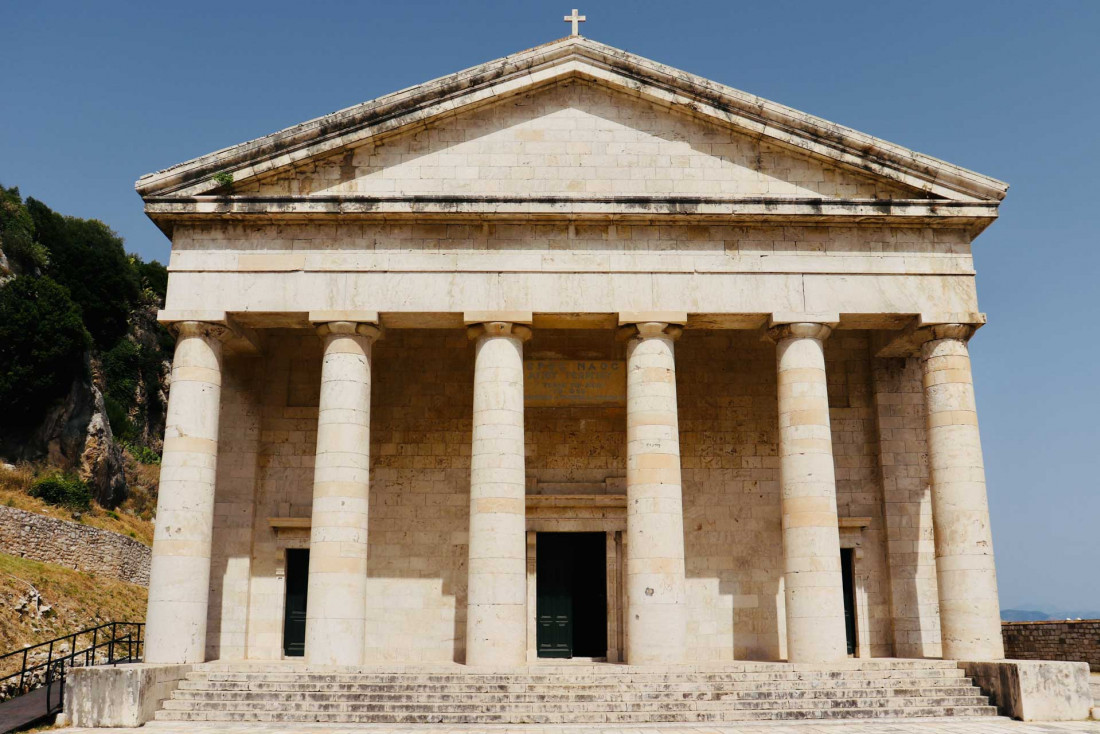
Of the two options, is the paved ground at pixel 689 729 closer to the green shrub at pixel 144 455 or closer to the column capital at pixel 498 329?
the column capital at pixel 498 329

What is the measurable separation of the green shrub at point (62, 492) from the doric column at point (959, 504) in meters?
39.0

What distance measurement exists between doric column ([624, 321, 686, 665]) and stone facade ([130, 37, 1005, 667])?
0.18 feet

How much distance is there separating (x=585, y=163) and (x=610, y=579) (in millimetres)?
9888

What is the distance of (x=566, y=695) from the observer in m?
16.6

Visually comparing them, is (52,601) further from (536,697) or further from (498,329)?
(536,697)

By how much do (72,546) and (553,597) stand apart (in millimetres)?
24334

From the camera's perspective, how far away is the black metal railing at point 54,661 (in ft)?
59.3

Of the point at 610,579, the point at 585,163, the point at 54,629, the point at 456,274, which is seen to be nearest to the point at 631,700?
the point at 610,579

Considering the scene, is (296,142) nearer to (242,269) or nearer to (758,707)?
(242,269)

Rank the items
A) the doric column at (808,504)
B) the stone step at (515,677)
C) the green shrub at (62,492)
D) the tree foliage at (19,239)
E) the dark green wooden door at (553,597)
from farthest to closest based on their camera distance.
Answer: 1. the tree foliage at (19,239)
2. the green shrub at (62,492)
3. the dark green wooden door at (553,597)
4. the doric column at (808,504)
5. the stone step at (515,677)

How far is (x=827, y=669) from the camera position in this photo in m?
18.0

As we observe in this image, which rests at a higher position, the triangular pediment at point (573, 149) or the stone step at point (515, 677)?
the triangular pediment at point (573, 149)

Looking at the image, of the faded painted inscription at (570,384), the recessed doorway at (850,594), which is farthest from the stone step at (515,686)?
the faded painted inscription at (570,384)

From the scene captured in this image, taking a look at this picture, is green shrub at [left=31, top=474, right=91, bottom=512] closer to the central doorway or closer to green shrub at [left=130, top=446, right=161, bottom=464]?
green shrub at [left=130, top=446, right=161, bottom=464]
